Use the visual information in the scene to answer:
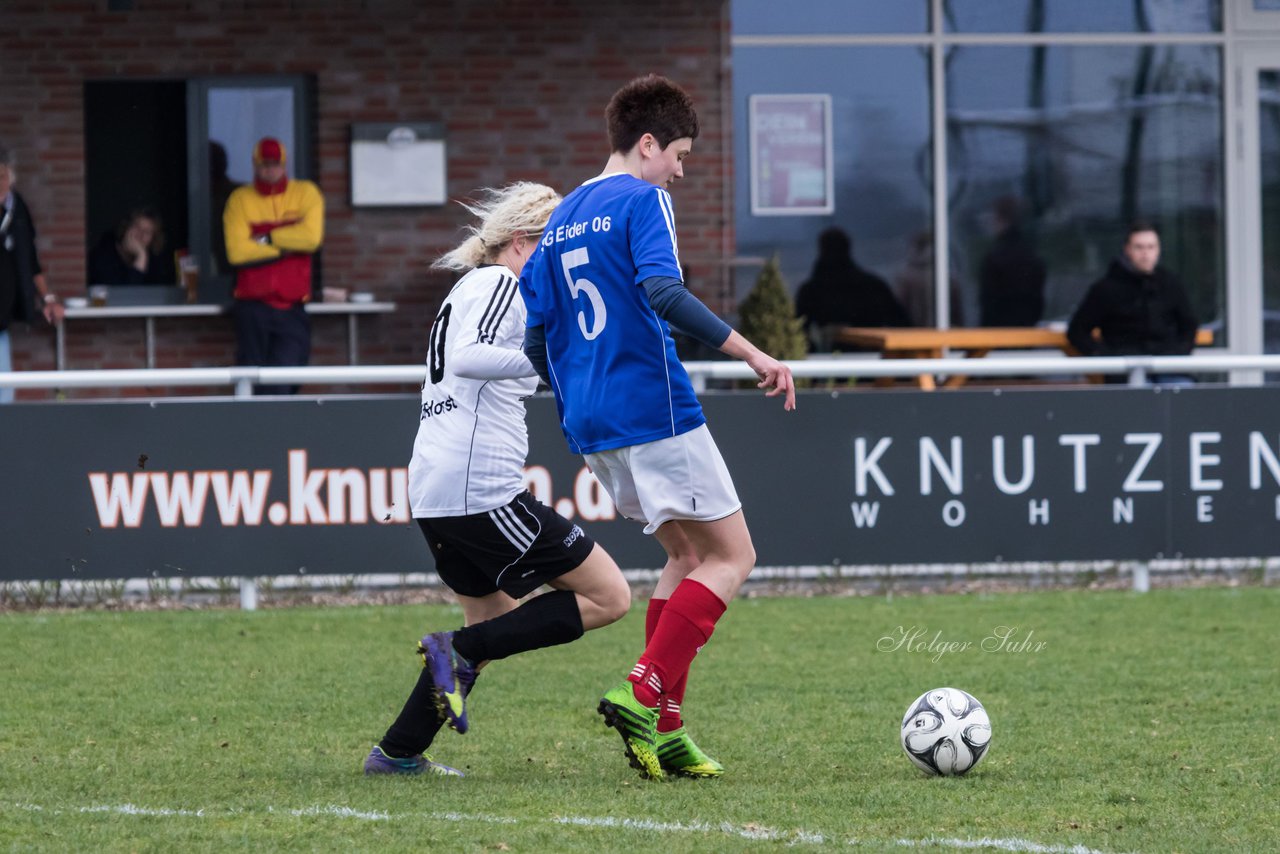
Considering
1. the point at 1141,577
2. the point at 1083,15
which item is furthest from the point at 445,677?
the point at 1083,15

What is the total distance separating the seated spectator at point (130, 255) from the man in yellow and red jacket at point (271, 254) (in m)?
1.11

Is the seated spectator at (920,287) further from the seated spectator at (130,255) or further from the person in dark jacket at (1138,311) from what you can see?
the seated spectator at (130,255)

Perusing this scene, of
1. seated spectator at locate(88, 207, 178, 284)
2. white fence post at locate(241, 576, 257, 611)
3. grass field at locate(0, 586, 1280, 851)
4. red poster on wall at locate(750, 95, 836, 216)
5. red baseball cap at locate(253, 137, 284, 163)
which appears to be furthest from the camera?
red poster on wall at locate(750, 95, 836, 216)

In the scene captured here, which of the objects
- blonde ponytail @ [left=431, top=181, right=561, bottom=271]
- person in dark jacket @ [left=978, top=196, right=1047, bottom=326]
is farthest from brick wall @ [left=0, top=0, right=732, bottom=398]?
blonde ponytail @ [left=431, top=181, right=561, bottom=271]

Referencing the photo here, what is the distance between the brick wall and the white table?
0.08 m

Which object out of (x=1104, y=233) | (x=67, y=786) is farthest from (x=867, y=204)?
(x=67, y=786)

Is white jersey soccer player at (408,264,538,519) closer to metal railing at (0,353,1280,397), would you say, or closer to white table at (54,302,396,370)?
metal railing at (0,353,1280,397)

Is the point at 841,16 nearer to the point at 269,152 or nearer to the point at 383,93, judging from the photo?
the point at 383,93

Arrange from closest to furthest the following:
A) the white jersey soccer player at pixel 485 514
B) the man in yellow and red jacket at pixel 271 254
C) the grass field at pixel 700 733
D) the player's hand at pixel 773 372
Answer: the grass field at pixel 700 733 < the player's hand at pixel 773 372 < the white jersey soccer player at pixel 485 514 < the man in yellow and red jacket at pixel 271 254

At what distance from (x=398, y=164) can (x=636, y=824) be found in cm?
934

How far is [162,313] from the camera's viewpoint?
1299 cm

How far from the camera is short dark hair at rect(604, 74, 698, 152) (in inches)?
207

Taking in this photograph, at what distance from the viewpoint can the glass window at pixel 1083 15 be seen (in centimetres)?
1441

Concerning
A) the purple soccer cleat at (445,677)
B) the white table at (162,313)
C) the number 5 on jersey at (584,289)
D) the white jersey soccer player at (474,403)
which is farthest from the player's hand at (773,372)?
the white table at (162,313)
